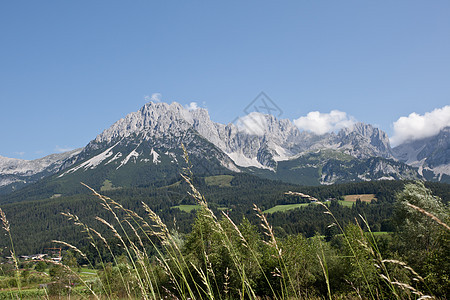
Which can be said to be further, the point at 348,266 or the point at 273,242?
the point at 348,266

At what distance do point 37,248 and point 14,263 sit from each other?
23805 cm

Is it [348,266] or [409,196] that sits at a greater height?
[409,196]

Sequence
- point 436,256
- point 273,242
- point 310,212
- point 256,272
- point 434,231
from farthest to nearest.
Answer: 1. point 310,212
2. point 434,231
3. point 256,272
4. point 436,256
5. point 273,242

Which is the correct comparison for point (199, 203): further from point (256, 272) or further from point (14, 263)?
point (256, 272)

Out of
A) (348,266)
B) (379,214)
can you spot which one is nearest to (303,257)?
(348,266)

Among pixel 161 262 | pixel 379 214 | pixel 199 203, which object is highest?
pixel 199 203

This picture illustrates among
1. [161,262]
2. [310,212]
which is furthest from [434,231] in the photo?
[310,212]

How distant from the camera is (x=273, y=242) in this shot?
2559mm

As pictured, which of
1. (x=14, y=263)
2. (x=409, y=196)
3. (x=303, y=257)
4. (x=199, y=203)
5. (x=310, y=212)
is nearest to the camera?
(x=199, y=203)

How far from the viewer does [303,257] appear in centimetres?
3494

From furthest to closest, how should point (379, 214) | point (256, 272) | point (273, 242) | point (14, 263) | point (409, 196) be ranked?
point (379, 214), point (409, 196), point (256, 272), point (14, 263), point (273, 242)

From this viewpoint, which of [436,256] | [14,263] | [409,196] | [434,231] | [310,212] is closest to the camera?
[14,263]

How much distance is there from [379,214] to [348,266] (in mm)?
150195

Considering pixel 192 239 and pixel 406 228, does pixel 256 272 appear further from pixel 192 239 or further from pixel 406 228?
pixel 406 228
